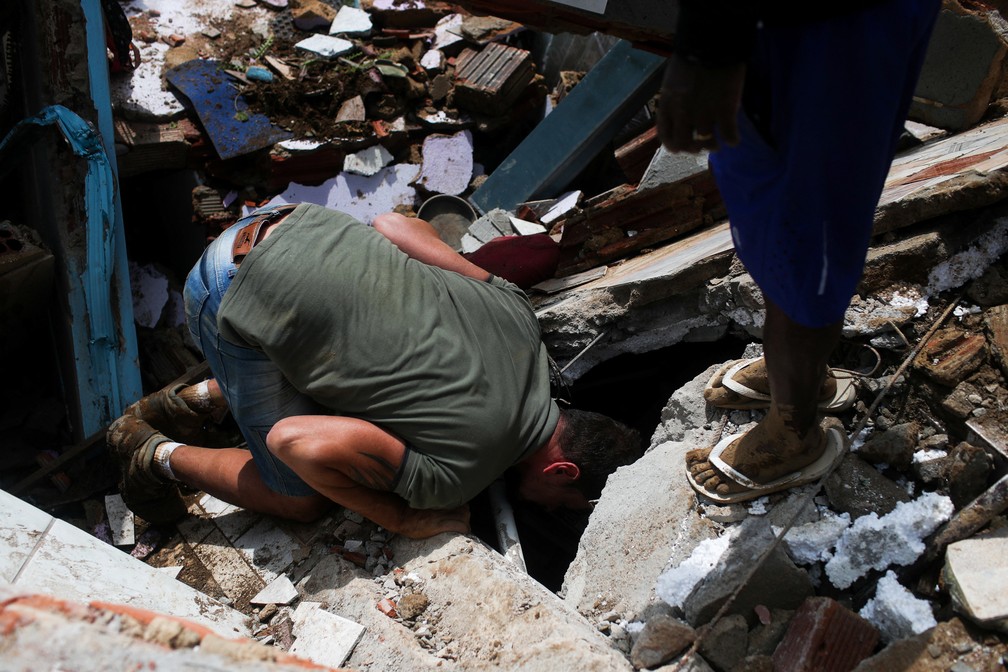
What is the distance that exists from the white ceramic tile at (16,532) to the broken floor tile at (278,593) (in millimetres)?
822

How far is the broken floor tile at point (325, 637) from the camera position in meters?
2.48

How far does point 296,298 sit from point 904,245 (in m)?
2.20

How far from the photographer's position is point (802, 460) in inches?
89.6

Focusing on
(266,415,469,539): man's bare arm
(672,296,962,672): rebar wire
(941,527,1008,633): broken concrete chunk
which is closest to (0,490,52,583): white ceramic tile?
(266,415,469,539): man's bare arm

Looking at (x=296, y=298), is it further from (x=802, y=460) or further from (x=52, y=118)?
(x=52, y=118)

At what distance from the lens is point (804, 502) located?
2.30 m

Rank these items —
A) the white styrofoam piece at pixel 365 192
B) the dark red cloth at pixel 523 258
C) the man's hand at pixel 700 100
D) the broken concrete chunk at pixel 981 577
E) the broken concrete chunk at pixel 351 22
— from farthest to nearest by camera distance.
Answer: the broken concrete chunk at pixel 351 22 → the white styrofoam piece at pixel 365 192 → the dark red cloth at pixel 523 258 → the broken concrete chunk at pixel 981 577 → the man's hand at pixel 700 100

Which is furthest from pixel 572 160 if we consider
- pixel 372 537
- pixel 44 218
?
pixel 44 218

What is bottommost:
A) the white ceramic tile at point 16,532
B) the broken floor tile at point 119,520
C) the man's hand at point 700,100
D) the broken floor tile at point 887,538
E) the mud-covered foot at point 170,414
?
the broken floor tile at point 119,520

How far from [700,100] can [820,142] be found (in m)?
0.31

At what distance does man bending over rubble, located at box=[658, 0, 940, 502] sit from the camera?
4.73 feet

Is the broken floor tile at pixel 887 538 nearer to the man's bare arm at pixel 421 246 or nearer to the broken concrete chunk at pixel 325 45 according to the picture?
the man's bare arm at pixel 421 246

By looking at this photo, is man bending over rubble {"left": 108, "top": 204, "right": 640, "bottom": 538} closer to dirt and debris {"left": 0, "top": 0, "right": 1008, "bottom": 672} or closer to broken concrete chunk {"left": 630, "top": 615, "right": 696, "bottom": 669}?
dirt and debris {"left": 0, "top": 0, "right": 1008, "bottom": 672}

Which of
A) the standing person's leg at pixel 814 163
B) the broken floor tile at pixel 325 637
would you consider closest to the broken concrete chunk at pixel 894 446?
the standing person's leg at pixel 814 163
